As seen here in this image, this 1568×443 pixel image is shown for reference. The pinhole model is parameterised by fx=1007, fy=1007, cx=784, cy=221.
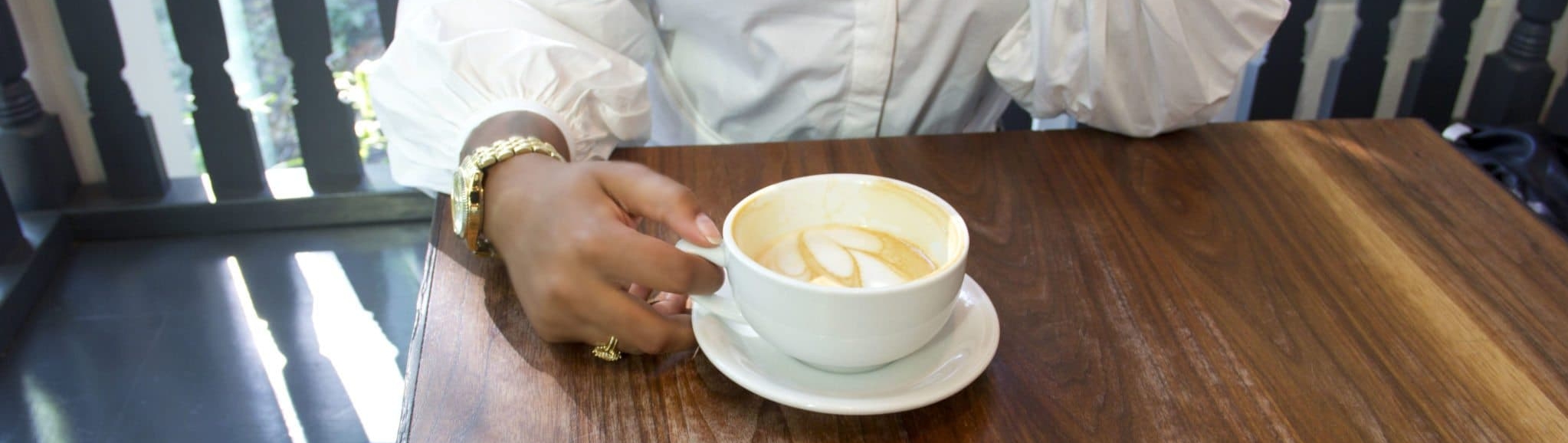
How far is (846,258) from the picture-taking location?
0.65 m

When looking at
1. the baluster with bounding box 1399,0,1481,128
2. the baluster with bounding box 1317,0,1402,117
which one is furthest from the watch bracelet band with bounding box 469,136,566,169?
the baluster with bounding box 1399,0,1481,128

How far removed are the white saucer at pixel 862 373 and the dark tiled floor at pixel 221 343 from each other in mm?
1148

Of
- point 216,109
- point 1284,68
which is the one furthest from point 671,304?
point 1284,68

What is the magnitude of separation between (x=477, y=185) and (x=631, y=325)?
227 millimetres

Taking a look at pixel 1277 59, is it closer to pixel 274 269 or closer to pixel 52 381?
pixel 274 269

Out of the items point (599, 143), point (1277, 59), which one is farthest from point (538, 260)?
point (1277, 59)

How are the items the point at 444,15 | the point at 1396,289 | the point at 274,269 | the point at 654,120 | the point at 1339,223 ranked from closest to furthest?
the point at 1396,289 < the point at 1339,223 < the point at 444,15 < the point at 654,120 < the point at 274,269

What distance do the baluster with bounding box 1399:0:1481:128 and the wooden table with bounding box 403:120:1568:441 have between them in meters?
1.46

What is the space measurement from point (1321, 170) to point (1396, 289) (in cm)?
24

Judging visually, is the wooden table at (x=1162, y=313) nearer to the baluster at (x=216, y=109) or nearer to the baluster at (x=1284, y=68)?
the baluster at (x=1284, y=68)

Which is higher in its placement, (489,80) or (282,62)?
(489,80)

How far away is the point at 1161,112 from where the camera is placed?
103 cm

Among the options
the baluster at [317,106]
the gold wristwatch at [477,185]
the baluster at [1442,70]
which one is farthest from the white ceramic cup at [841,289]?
the baluster at [1442,70]

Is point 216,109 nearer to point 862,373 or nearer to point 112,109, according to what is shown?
point 112,109
